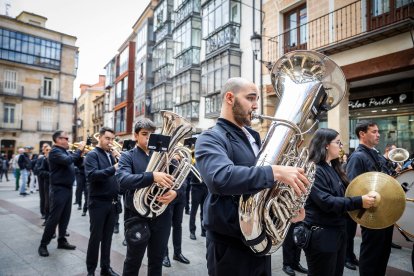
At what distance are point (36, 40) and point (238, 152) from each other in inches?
1607

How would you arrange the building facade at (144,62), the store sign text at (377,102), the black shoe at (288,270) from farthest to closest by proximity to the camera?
the building facade at (144,62) → the store sign text at (377,102) → the black shoe at (288,270)

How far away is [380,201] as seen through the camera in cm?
316

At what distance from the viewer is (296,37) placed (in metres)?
12.4

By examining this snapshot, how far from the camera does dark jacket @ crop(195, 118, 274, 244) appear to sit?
1642mm

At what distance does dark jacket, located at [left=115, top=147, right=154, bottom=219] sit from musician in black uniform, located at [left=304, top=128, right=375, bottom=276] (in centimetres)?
176

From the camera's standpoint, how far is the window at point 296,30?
12117mm

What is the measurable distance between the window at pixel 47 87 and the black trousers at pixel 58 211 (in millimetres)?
35598

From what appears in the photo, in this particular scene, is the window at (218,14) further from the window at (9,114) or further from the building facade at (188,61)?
the window at (9,114)

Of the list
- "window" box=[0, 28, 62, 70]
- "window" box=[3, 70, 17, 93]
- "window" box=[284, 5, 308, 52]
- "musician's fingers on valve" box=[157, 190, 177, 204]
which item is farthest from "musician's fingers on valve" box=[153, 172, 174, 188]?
"window" box=[0, 28, 62, 70]

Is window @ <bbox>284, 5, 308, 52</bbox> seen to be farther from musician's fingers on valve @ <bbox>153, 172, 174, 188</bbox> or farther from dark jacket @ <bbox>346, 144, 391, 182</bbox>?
musician's fingers on valve @ <bbox>153, 172, 174, 188</bbox>

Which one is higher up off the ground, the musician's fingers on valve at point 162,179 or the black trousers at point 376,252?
the musician's fingers on valve at point 162,179

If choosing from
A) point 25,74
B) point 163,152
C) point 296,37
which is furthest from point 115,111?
point 163,152

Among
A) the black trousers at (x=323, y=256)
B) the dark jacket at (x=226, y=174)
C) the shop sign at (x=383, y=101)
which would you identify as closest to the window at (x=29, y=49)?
the shop sign at (x=383, y=101)

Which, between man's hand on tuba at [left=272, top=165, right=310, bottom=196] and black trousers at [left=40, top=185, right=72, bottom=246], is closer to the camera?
man's hand on tuba at [left=272, top=165, right=310, bottom=196]
